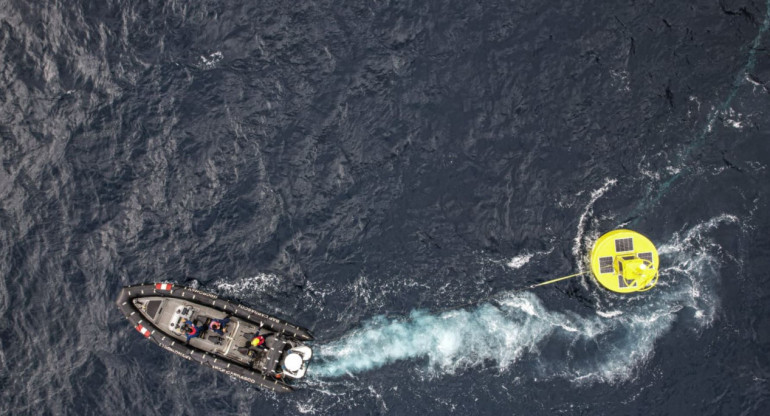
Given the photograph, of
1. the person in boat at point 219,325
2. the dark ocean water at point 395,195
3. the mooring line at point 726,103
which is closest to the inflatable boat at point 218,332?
the person in boat at point 219,325

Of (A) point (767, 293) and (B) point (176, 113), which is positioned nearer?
(A) point (767, 293)

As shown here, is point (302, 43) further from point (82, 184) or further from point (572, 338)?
point (572, 338)

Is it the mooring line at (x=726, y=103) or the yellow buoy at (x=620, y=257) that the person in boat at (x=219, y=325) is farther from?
the mooring line at (x=726, y=103)

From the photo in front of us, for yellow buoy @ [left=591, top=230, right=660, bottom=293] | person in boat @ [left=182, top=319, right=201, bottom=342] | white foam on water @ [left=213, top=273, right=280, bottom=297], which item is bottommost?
person in boat @ [left=182, top=319, right=201, bottom=342]

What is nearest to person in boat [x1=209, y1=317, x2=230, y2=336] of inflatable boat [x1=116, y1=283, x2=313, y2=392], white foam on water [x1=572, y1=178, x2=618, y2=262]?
inflatable boat [x1=116, y1=283, x2=313, y2=392]

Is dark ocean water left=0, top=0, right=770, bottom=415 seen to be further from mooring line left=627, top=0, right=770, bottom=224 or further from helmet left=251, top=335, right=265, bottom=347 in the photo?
helmet left=251, top=335, right=265, bottom=347

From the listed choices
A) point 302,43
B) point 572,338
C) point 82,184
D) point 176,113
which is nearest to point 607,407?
point 572,338

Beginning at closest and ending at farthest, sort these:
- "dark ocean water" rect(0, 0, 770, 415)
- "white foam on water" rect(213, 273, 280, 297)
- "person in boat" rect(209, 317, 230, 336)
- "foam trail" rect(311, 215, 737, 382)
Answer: "foam trail" rect(311, 215, 737, 382) < "dark ocean water" rect(0, 0, 770, 415) < "white foam on water" rect(213, 273, 280, 297) < "person in boat" rect(209, 317, 230, 336)
